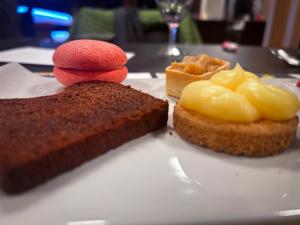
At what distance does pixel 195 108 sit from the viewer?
88cm

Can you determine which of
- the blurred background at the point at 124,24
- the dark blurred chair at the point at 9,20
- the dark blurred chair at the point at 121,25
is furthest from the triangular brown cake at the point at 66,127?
the dark blurred chair at the point at 121,25

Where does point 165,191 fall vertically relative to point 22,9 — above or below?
below

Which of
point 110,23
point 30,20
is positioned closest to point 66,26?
point 110,23

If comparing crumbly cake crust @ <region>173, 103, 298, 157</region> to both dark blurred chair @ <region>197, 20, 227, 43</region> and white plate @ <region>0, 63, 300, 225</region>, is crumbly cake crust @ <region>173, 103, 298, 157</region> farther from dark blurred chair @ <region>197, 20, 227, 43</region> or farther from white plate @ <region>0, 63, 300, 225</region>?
dark blurred chair @ <region>197, 20, 227, 43</region>

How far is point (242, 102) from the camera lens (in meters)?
0.82

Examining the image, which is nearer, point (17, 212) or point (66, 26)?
point (17, 212)

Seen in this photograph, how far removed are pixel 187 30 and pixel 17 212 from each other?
3.29m

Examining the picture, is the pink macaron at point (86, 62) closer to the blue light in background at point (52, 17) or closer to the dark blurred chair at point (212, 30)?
the blue light in background at point (52, 17)

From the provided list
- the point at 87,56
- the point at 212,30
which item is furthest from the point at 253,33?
Result: the point at 87,56

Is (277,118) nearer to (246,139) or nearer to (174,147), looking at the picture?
(246,139)

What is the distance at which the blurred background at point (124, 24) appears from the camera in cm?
271

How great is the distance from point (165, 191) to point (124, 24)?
3.06 metres

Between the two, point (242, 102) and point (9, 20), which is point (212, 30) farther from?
point (242, 102)

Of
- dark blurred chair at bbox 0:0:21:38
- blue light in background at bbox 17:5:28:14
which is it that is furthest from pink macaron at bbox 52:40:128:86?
blue light in background at bbox 17:5:28:14
